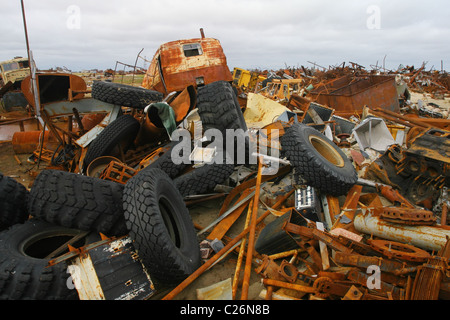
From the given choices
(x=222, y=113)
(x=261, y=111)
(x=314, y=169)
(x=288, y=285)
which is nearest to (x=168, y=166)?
(x=222, y=113)

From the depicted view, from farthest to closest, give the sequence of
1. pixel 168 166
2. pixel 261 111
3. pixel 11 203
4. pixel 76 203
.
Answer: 1. pixel 261 111
2. pixel 168 166
3. pixel 11 203
4. pixel 76 203

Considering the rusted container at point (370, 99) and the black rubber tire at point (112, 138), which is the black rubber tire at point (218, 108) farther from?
the rusted container at point (370, 99)

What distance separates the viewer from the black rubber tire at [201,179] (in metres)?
3.68

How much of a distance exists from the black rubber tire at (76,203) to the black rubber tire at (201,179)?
1125 mm

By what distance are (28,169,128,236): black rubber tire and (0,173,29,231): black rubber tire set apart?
483 millimetres

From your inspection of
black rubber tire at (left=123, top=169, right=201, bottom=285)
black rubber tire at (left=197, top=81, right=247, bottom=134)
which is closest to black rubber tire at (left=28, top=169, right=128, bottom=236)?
black rubber tire at (left=123, top=169, right=201, bottom=285)

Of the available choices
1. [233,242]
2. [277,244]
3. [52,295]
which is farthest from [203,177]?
[52,295]

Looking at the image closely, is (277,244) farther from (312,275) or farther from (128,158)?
(128,158)

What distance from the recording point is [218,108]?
12.0ft

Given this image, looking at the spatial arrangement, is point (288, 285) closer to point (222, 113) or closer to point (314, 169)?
point (314, 169)

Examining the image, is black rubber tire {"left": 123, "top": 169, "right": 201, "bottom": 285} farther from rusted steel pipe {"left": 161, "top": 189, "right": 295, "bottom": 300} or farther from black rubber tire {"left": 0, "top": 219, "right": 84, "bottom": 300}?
black rubber tire {"left": 0, "top": 219, "right": 84, "bottom": 300}

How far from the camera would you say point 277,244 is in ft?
9.15

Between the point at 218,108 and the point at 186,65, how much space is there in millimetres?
4102

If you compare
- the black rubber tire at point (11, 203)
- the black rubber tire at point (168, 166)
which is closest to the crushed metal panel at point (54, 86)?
the black rubber tire at point (168, 166)
